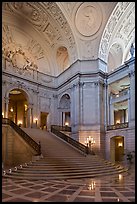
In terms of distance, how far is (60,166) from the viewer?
12.6 meters

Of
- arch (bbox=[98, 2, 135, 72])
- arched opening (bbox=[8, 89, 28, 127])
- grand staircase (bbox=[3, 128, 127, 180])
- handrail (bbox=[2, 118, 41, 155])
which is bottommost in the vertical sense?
grand staircase (bbox=[3, 128, 127, 180])

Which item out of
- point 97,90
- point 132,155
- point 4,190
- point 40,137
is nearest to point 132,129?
point 132,155

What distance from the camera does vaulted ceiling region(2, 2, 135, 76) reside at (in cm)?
2280

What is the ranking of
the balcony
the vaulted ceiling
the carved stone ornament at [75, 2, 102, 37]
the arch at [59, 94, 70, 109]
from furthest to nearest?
the arch at [59, 94, 70, 109] → the vaulted ceiling → the carved stone ornament at [75, 2, 102, 37] → the balcony

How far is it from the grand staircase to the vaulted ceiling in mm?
11566

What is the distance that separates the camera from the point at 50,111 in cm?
2733

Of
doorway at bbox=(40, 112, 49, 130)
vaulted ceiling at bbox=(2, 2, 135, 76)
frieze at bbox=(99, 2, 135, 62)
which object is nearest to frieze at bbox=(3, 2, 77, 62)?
vaulted ceiling at bbox=(2, 2, 135, 76)

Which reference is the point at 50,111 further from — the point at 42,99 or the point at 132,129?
the point at 132,129

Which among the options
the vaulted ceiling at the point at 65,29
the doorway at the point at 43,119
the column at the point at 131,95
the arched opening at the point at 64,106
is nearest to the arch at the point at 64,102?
the arched opening at the point at 64,106

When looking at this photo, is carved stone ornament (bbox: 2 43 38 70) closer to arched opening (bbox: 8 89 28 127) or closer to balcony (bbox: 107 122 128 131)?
arched opening (bbox: 8 89 28 127)

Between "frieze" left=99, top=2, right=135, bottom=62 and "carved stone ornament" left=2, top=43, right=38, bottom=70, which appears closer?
"frieze" left=99, top=2, right=135, bottom=62

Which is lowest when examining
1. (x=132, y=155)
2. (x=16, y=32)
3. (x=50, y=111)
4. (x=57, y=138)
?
(x=132, y=155)

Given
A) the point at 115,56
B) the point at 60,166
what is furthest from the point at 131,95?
the point at 60,166

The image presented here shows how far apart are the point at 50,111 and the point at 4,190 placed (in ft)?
65.0
